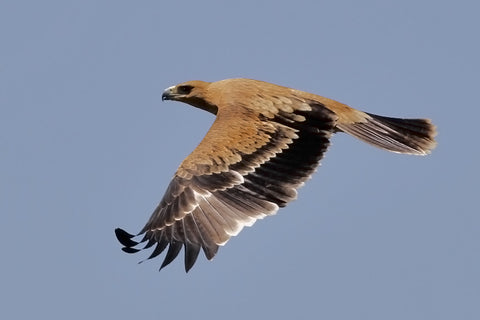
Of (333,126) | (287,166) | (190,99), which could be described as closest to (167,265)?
(287,166)

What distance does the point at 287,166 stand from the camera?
13.5 m

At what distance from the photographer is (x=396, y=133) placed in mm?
15016

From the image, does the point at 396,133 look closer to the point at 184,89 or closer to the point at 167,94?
the point at 184,89

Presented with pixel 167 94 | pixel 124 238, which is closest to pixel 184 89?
pixel 167 94

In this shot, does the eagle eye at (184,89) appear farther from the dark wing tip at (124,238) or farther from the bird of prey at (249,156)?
the dark wing tip at (124,238)

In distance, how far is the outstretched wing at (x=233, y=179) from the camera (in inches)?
500

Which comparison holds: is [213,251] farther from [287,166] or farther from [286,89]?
[286,89]

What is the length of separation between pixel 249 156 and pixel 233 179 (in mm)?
425

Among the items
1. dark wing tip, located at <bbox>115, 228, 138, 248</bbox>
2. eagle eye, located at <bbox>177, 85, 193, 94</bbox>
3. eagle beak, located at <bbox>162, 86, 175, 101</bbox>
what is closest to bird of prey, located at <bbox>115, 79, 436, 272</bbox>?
dark wing tip, located at <bbox>115, 228, 138, 248</bbox>

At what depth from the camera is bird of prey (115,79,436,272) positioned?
41.9 ft

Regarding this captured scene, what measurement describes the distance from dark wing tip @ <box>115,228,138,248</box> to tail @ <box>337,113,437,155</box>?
3217mm

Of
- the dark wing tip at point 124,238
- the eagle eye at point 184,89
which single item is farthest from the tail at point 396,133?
the dark wing tip at point 124,238

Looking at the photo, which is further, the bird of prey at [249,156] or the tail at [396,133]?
the tail at [396,133]

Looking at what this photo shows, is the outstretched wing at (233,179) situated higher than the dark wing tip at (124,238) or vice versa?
the outstretched wing at (233,179)
